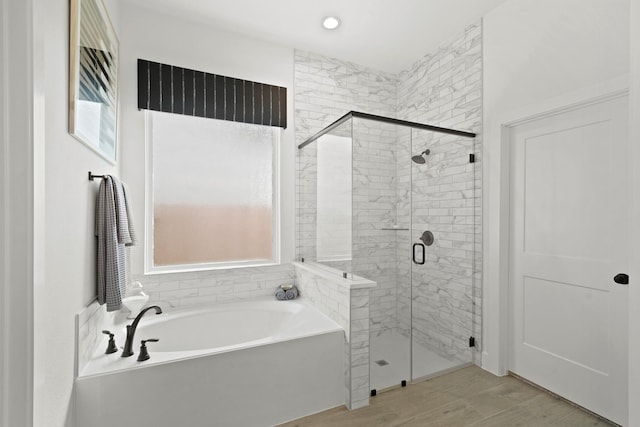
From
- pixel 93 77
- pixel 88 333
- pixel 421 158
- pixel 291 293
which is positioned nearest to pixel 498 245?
pixel 421 158

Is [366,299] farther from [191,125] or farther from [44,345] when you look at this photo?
[191,125]

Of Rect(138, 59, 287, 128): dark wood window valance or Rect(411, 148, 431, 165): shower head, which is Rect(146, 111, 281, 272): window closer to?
Rect(138, 59, 287, 128): dark wood window valance

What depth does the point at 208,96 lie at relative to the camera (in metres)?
2.64

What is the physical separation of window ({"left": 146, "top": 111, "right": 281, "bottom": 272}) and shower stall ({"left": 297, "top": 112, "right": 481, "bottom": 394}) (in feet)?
1.77

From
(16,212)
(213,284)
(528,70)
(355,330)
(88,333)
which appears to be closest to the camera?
(16,212)

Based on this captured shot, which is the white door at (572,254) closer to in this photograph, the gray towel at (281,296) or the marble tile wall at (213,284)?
the gray towel at (281,296)

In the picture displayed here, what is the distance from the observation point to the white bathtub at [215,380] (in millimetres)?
1567

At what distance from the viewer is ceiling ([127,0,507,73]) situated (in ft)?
7.80

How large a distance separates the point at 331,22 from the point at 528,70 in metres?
1.59

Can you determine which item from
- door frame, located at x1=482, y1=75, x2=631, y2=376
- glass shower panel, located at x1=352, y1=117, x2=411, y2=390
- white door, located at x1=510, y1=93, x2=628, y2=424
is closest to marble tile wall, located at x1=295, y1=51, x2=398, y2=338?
glass shower panel, located at x1=352, y1=117, x2=411, y2=390

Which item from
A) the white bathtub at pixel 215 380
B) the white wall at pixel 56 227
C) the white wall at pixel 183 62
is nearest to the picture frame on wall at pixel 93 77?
the white wall at pixel 56 227

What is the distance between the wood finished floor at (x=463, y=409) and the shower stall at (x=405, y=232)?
6.7 inches

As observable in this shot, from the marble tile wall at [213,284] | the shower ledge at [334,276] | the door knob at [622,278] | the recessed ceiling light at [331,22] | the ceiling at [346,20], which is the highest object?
the ceiling at [346,20]

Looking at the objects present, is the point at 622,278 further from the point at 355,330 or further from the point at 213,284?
the point at 213,284
